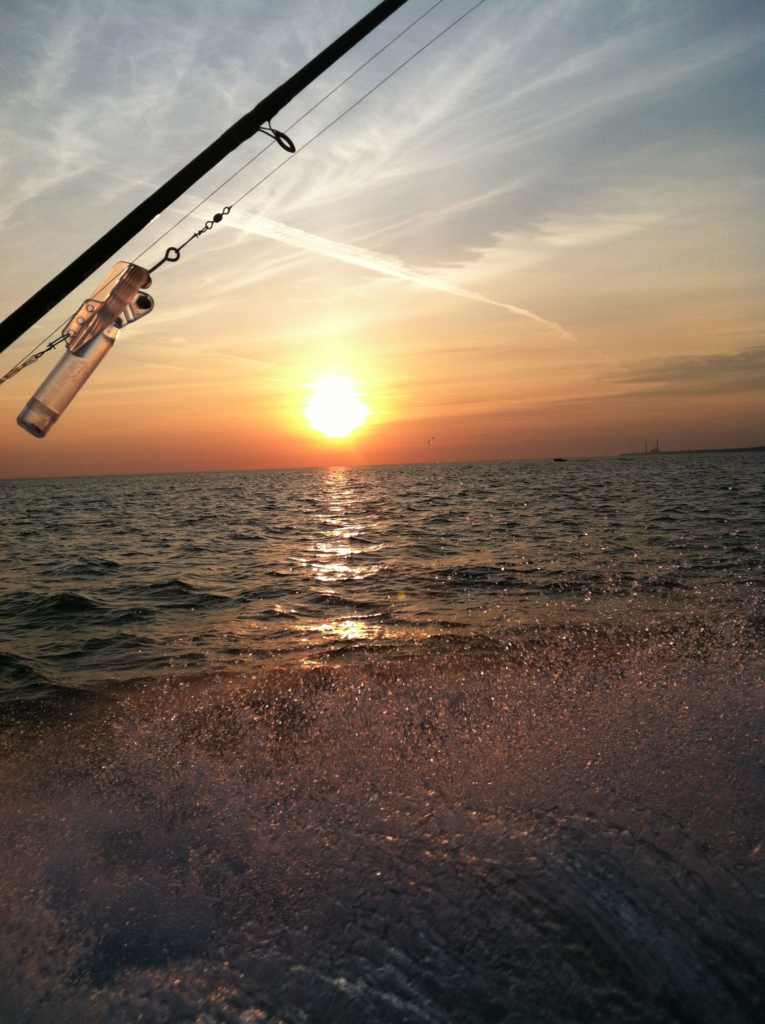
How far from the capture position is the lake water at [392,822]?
305 cm

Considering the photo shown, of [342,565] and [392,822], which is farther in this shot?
[342,565]

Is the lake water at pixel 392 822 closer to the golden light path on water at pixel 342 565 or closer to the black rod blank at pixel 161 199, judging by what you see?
the golden light path on water at pixel 342 565

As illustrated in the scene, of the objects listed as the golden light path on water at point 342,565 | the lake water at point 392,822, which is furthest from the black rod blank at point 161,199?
the golden light path on water at point 342,565

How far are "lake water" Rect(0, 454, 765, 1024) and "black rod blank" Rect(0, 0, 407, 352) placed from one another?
355cm

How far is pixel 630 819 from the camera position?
13.7 ft

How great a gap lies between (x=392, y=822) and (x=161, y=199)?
4568 millimetres

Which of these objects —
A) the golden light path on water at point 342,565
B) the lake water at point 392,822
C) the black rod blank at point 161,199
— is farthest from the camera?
the golden light path on water at point 342,565

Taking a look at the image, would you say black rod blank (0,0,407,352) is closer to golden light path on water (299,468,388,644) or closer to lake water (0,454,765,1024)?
lake water (0,454,765,1024)

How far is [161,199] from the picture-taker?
427cm

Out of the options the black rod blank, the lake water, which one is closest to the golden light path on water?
the lake water

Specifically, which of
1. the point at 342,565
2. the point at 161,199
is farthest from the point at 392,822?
the point at 342,565

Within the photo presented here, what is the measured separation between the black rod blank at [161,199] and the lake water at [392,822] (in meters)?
3.55

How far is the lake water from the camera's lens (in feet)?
10.0

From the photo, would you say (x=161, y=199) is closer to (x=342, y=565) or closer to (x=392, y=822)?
(x=392, y=822)
